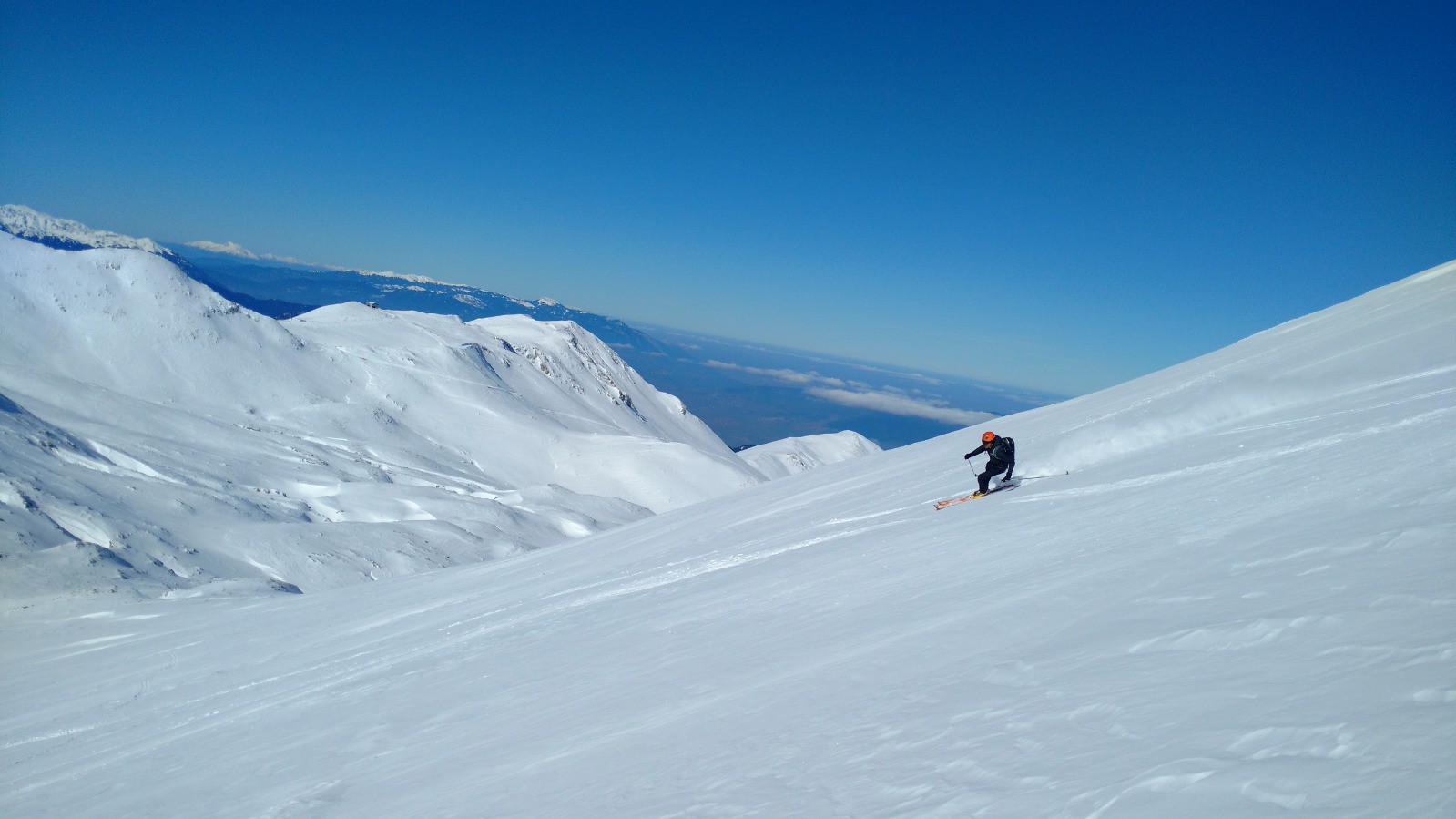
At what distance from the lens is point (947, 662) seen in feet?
17.2

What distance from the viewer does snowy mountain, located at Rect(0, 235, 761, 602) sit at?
25.8 meters

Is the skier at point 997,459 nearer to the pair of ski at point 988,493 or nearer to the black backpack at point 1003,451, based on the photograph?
the black backpack at point 1003,451

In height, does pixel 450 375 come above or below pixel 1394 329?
below

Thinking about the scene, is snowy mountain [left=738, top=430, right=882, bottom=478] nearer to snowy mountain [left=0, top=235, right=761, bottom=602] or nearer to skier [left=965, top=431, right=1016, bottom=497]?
snowy mountain [left=0, top=235, right=761, bottom=602]

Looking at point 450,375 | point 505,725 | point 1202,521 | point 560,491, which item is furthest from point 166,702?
point 450,375

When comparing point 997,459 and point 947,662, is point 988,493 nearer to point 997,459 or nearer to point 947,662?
point 997,459

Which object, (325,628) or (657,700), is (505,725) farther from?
(325,628)

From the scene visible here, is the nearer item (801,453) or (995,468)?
(995,468)

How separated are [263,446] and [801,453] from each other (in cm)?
9322

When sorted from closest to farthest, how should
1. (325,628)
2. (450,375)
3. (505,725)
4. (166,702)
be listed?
(505,725) < (166,702) < (325,628) < (450,375)

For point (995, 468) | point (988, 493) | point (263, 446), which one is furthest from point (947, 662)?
point (263, 446)

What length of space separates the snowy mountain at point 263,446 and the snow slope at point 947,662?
454 inches

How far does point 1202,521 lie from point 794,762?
494 cm

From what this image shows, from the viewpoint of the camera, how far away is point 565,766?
5.53 m
